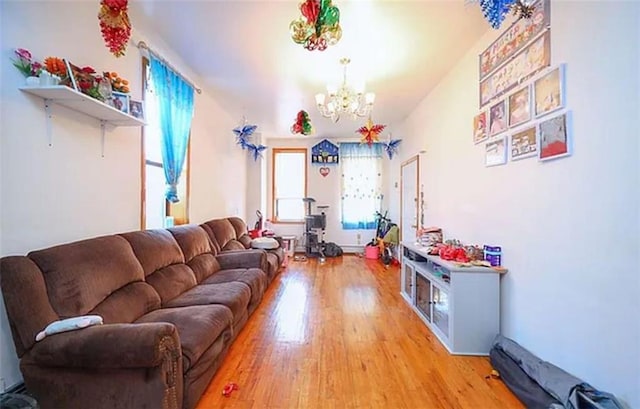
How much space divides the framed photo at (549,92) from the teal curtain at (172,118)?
333 centimetres

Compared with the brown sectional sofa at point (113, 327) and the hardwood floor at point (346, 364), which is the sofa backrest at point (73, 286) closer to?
the brown sectional sofa at point (113, 327)

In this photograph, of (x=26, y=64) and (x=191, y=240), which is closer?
(x=26, y=64)

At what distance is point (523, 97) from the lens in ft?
7.94

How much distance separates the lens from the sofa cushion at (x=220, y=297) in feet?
8.43

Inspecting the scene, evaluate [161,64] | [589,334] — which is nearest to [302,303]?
[589,334]

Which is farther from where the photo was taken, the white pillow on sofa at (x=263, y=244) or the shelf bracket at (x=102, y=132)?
the white pillow on sofa at (x=263, y=244)

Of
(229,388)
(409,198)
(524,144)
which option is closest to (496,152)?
(524,144)

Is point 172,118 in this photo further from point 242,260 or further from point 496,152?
point 496,152

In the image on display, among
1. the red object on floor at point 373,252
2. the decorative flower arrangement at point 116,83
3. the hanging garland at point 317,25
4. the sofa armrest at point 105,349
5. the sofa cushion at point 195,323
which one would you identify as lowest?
the red object on floor at point 373,252

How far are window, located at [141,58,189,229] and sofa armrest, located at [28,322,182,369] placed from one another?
5.16 feet

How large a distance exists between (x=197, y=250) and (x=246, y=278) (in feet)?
2.19

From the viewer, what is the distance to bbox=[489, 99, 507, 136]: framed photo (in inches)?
105

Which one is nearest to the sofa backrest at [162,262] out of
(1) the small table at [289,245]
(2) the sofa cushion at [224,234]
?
(2) the sofa cushion at [224,234]

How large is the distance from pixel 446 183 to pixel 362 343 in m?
2.28
